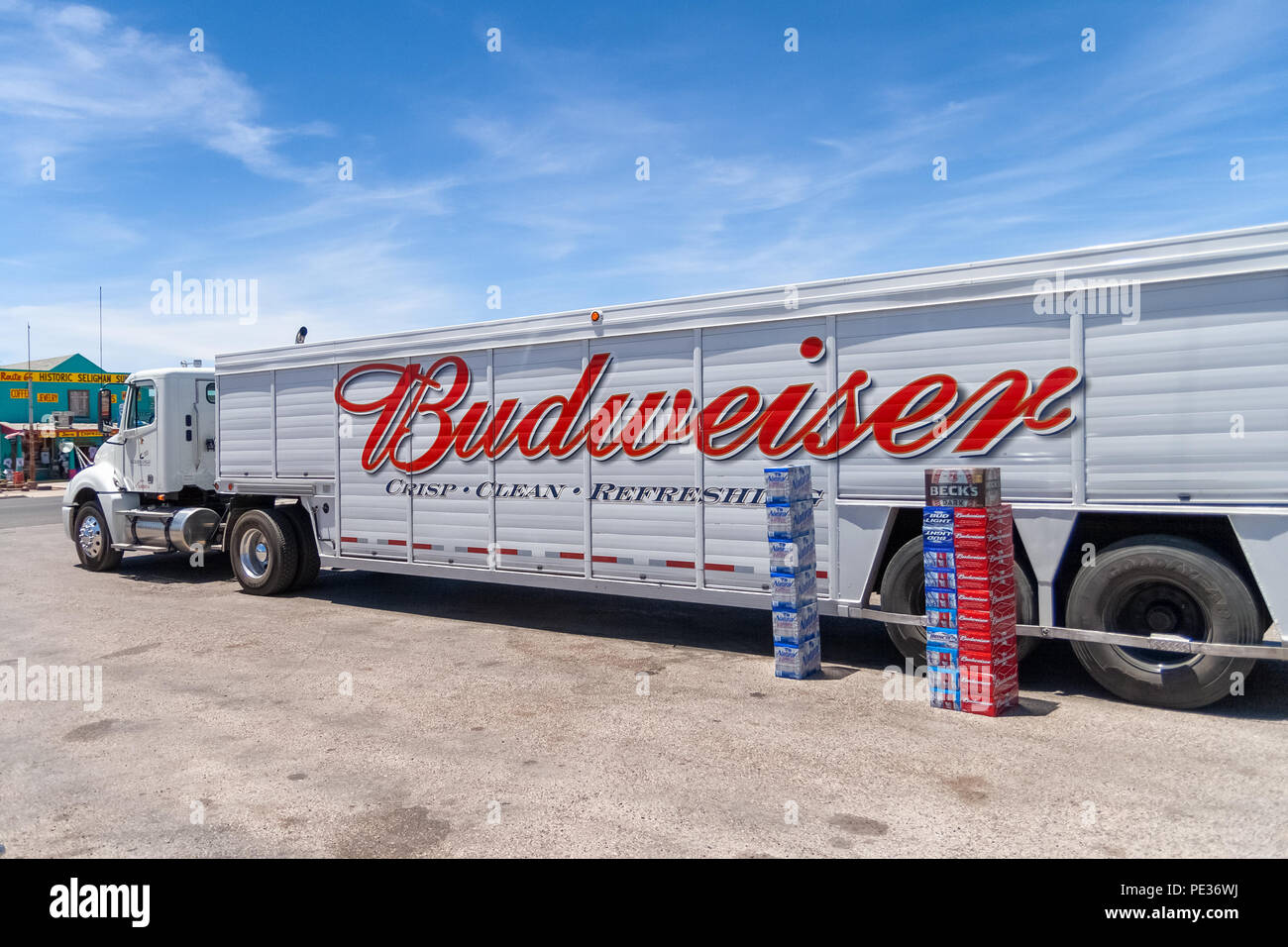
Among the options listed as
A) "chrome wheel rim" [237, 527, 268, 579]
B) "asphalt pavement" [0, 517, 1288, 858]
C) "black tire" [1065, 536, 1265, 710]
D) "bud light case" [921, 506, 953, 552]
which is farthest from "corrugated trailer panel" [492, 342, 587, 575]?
"black tire" [1065, 536, 1265, 710]

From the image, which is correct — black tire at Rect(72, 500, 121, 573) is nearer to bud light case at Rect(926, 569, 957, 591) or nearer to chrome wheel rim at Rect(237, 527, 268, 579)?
chrome wheel rim at Rect(237, 527, 268, 579)

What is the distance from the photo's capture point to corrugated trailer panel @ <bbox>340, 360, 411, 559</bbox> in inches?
408

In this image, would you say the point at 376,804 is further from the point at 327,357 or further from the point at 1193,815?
the point at 327,357

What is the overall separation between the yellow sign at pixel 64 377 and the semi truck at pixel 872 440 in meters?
43.0

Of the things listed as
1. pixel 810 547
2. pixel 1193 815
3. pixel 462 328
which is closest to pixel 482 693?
pixel 810 547

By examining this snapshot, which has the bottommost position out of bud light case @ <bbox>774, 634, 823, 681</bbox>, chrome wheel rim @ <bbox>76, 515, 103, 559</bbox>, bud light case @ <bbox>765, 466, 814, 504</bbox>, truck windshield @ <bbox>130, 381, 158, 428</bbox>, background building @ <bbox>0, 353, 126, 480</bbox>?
bud light case @ <bbox>774, 634, 823, 681</bbox>

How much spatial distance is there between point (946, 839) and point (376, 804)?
3003 millimetres

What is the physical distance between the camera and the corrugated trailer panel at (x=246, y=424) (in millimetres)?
11617

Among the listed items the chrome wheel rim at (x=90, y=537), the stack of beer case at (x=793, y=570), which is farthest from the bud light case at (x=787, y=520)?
the chrome wheel rim at (x=90, y=537)

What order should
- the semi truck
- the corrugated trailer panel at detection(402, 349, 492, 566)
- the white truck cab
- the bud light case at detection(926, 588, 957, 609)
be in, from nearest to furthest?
the semi truck < the bud light case at detection(926, 588, 957, 609) < the corrugated trailer panel at detection(402, 349, 492, 566) < the white truck cab

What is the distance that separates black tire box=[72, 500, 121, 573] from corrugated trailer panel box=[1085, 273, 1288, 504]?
14.0 metres

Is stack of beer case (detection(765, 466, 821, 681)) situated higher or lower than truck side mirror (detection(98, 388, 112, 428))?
lower

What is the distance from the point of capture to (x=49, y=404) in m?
46.3

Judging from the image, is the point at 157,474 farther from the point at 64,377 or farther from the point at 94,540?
the point at 64,377
